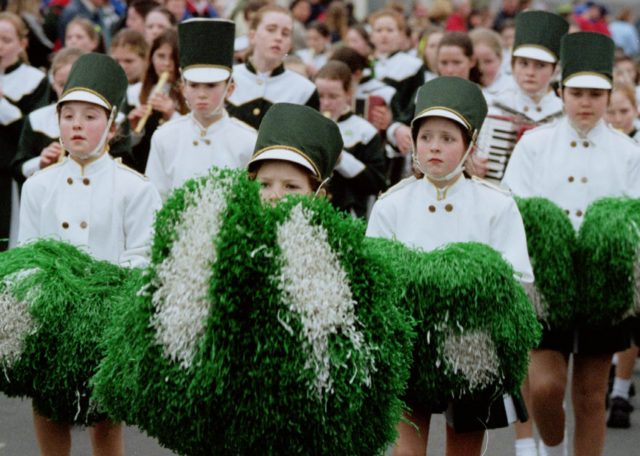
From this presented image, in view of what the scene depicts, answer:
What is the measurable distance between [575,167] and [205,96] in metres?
2.07

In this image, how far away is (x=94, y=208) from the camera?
556 centimetres

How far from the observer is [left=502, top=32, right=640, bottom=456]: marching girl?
20.3ft

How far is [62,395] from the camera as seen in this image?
455cm

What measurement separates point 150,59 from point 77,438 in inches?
119

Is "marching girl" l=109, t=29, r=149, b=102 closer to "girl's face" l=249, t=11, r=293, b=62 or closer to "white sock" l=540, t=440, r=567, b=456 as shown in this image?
"girl's face" l=249, t=11, r=293, b=62

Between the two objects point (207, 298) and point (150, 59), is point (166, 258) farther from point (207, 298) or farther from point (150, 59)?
point (150, 59)

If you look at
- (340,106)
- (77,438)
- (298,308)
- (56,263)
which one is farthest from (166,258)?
(340,106)

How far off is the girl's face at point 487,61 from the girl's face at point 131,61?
271 centimetres

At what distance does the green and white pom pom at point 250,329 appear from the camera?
3.69 metres

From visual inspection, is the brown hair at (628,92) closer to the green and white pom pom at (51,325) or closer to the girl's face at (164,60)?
the girl's face at (164,60)

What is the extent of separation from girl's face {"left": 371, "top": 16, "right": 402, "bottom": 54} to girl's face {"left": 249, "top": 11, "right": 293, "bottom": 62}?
153 inches

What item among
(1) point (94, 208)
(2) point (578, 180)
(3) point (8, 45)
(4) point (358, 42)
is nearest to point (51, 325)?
(1) point (94, 208)

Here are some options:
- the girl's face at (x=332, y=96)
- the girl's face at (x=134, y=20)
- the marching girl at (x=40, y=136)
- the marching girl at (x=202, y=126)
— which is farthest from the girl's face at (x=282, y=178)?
the girl's face at (x=134, y=20)

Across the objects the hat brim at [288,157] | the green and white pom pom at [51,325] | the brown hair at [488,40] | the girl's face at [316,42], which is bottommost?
the green and white pom pom at [51,325]
